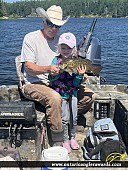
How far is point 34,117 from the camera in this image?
152 inches

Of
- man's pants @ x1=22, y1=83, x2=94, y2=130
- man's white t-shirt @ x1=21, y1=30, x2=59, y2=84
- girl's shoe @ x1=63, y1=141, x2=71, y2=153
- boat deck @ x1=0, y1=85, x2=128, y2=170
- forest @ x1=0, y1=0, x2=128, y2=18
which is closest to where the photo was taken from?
→ boat deck @ x1=0, y1=85, x2=128, y2=170

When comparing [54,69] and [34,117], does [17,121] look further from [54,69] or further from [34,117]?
[54,69]

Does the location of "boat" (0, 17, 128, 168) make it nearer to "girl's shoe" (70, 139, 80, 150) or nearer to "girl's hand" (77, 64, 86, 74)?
"girl's shoe" (70, 139, 80, 150)

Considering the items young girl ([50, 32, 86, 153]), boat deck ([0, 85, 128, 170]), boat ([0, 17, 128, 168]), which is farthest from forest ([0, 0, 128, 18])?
young girl ([50, 32, 86, 153])

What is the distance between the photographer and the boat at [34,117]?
3811mm

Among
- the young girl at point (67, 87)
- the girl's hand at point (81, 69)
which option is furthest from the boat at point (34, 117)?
the girl's hand at point (81, 69)

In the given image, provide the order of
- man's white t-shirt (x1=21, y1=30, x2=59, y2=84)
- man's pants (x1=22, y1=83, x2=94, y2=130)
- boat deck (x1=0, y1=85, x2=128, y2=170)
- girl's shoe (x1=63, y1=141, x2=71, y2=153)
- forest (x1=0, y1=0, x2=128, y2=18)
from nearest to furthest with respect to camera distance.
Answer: boat deck (x1=0, y1=85, x2=128, y2=170) → man's pants (x1=22, y1=83, x2=94, y2=130) → girl's shoe (x1=63, y1=141, x2=71, y2=153) → man's white t-shirt (x1=21, y1=30, x2=59, y2=84) → forest (x1=0, y1=0, x2=128, y2=18)

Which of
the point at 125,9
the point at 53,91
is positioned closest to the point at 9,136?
the point at 53,91

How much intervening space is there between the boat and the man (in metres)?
0.17

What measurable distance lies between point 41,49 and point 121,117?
1.43 meters

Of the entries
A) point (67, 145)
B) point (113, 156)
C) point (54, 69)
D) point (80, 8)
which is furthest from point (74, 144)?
point (80, 8)

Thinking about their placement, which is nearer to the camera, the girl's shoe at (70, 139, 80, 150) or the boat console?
the boat console

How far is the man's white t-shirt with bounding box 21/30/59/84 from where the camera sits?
438 cm

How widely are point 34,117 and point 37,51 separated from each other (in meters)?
1.01
